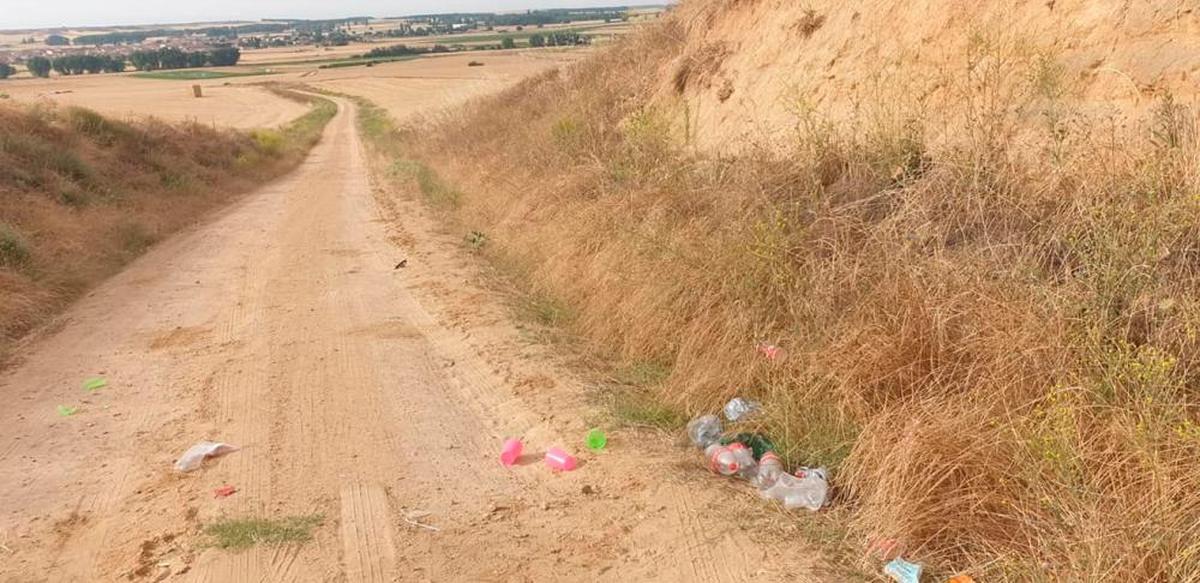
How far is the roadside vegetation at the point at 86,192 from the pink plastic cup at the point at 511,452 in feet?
14.5

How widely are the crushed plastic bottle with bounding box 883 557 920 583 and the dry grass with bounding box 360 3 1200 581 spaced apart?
0.48 ft

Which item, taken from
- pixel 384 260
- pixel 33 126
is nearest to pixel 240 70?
pixel 33 126

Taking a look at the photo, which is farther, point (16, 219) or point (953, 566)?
point (16, 219)

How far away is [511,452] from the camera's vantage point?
14.4ft

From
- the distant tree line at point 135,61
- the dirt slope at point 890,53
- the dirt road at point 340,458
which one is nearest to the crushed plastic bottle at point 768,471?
the dirt road at point 340,458

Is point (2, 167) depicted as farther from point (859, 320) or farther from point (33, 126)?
point (859, 320)

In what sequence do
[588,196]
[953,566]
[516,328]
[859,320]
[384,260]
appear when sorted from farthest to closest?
1. [384,260]
2. [588,196]
3. [516,328]
4. [859,320]
5. [953,566]

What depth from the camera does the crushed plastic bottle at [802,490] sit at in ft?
12.1

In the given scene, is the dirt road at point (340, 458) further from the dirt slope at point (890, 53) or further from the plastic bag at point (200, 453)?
the dirt slope at point (890, 53)

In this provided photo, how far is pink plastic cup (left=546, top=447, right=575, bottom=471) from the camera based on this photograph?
4.28 m

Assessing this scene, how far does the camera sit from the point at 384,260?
29.5 ft

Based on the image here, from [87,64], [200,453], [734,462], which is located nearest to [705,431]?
[734,462]

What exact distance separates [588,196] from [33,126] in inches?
423

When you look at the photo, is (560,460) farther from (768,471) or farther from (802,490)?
(802,490)
